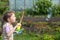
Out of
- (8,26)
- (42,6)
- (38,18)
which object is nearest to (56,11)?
(42,6)

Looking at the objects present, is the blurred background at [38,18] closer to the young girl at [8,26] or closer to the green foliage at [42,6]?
the green foliage at [42,6]

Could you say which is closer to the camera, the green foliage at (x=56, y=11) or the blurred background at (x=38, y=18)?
the blurred background at (x=38, y=18)

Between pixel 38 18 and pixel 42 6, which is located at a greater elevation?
pixel 42 6

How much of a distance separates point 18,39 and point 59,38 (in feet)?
4.25

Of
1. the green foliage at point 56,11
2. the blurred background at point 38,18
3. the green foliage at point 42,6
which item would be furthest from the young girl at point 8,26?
Answer: the green foliage at point 42,6

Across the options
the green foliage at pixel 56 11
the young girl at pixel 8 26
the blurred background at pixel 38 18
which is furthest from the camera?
the green foliage at pixel 56 11

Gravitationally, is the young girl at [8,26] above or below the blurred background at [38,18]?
above

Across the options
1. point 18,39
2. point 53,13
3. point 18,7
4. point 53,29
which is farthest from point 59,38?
point 18,7

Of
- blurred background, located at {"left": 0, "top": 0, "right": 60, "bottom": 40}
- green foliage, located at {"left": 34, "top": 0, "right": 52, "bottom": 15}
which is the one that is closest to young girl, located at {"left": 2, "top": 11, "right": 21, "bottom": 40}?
blurred background, located at {"left": 0, "top": 0, "right": 60, "bottom": 40}

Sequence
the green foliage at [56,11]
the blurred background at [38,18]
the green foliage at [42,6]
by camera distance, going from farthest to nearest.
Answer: the green foliage at [42,6]
the green foliage at [56,11]
the blurred background at [38,18]

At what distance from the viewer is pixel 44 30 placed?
31.8 feet

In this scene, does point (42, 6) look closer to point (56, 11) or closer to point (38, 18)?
point (56, 11)

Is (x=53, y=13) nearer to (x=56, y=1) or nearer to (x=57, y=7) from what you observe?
(x=57, y=7)

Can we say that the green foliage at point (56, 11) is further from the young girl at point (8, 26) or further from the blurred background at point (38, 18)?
the young girl at point (8, 26)
